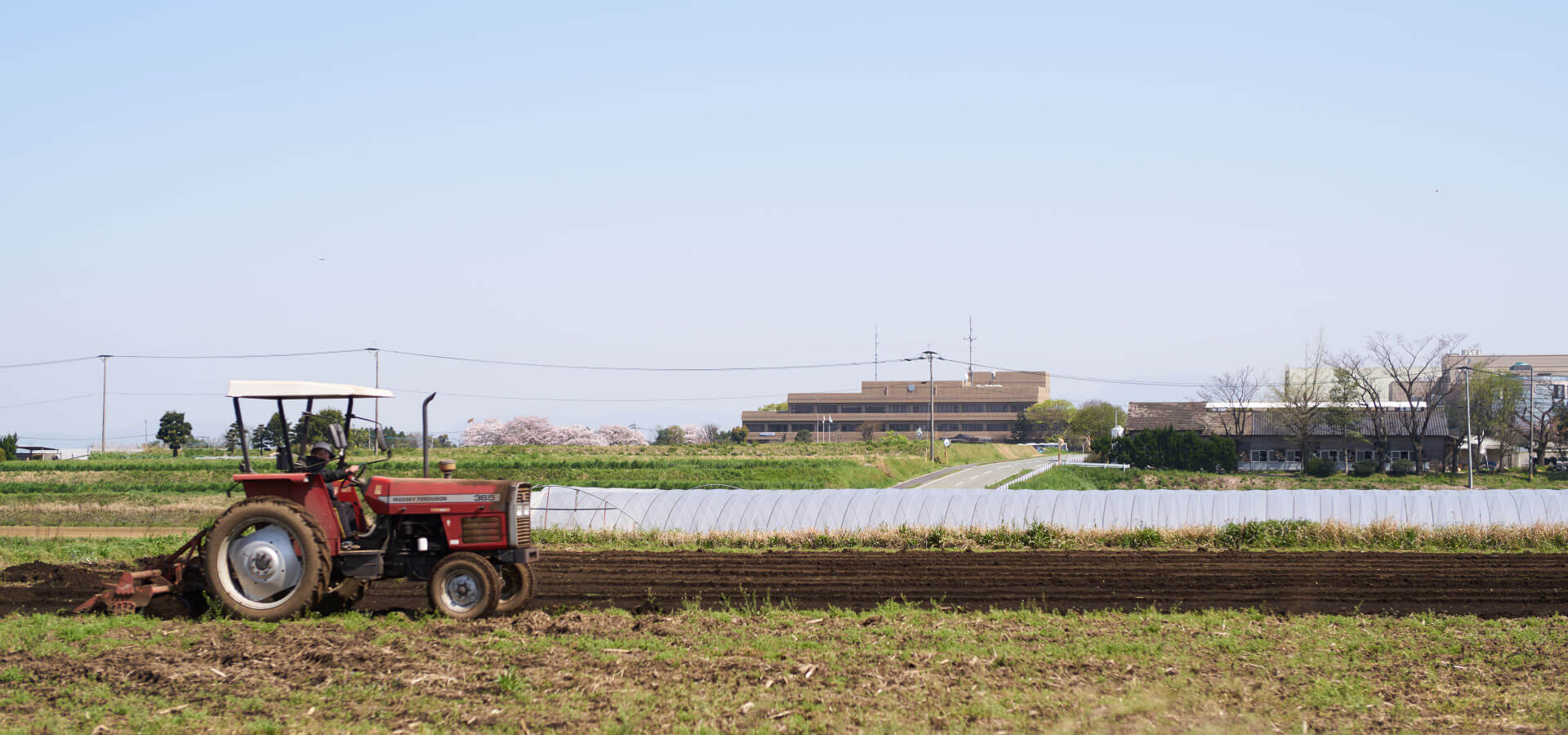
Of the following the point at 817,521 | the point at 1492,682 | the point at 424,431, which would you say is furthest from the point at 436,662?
the point at 817,521

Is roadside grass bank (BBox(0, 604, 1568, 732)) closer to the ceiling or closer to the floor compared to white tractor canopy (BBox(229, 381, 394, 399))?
closer to the floor

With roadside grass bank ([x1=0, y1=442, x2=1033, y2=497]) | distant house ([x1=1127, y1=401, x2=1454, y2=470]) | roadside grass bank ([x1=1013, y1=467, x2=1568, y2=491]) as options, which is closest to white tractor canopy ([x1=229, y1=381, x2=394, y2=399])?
roadside grass bank ([x1=0, y1=442, x2=1033, y2=497])

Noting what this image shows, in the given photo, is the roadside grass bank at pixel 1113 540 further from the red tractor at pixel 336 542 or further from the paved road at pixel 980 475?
the paved road at pixel 980 475

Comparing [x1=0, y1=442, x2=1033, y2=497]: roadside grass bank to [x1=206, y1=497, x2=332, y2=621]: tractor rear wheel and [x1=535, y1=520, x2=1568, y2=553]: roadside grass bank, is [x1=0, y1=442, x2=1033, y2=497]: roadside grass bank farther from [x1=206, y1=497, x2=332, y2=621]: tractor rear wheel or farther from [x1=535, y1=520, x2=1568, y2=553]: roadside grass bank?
[x1=206, y1=497, x2=332, y2=621]: tractor rear wheel

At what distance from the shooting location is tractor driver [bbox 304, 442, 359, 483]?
12195 mm

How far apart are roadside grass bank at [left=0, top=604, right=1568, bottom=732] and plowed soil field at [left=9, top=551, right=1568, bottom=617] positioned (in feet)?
5.64

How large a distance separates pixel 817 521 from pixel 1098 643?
1345 cm

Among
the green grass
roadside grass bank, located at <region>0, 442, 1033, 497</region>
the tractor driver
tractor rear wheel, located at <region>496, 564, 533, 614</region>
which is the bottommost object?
roadside grass bank, located at <region>0, 442, 1033, 497</region>

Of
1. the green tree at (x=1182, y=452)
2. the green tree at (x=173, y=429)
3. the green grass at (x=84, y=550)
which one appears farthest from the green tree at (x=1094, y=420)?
the green grass at (x=84, y=550)

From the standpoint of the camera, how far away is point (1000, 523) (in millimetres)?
24031

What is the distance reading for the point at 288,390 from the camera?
11.7 metres

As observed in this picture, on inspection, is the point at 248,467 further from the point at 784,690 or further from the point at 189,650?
the point at 784,690

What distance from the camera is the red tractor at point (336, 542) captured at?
38.6 feet

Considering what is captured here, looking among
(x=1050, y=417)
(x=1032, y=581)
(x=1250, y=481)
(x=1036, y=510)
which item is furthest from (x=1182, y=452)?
(x=1050, y=417)
